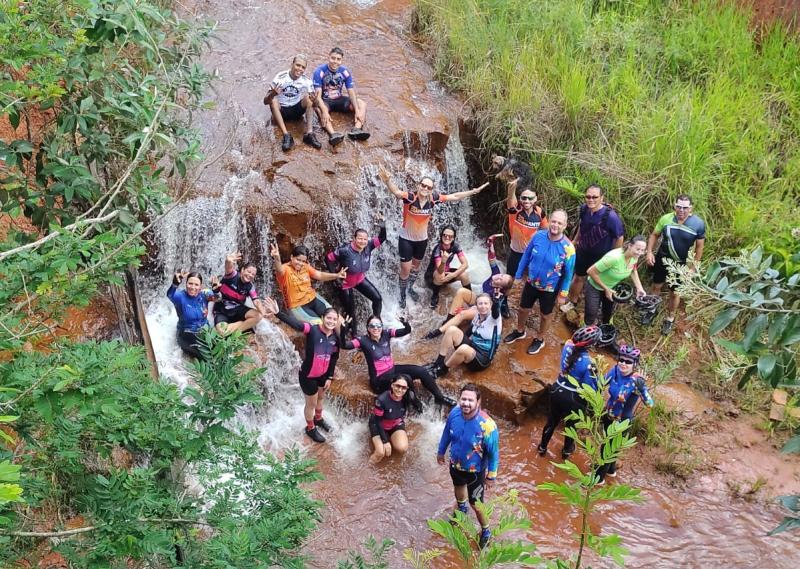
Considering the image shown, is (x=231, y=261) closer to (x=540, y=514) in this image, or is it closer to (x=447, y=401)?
(x=447, y=401)

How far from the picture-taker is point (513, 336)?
25.4 feet

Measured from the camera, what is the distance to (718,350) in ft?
24.5

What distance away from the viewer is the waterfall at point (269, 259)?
23.3ft

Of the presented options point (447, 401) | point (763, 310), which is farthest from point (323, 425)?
point (763, 310)

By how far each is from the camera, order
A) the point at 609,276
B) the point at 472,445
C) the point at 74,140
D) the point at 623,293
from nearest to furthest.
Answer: the point at 74,140
the point at 472,445
the point at 609,276
the point at 623,293

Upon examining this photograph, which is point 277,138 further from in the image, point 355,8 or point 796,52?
point 796,52

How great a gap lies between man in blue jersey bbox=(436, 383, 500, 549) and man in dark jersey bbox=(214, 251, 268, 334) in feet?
8.14

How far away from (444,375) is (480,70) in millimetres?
4514

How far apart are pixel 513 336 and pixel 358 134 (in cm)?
319

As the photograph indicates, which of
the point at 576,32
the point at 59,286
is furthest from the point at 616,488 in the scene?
the point at 576,32

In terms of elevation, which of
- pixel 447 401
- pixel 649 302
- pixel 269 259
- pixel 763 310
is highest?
pixel 763 310

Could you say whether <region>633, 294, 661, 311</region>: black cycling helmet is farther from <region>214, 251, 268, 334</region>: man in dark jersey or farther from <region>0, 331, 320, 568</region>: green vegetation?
<region>0, 331, 320, 568</region>: green vegetation

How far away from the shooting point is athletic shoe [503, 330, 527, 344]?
774 centimetres

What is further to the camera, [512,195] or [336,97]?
[336,97]
